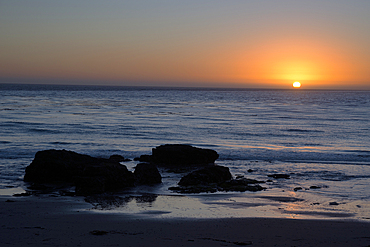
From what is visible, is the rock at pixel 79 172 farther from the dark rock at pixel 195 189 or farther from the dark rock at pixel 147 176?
the dark rock at pixel 195 189

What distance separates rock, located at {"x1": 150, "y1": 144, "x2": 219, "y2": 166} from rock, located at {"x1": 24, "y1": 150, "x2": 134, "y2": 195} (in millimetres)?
3195

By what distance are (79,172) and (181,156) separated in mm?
4519

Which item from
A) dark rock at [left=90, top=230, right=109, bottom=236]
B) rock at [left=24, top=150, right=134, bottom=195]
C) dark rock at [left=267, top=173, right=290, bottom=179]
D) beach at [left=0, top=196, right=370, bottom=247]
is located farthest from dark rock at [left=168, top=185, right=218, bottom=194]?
dark rock at [left=90, top=230, right=109, bottom=236]

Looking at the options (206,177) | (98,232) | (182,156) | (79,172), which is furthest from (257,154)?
(98,232)

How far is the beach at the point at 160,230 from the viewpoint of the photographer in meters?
6.00

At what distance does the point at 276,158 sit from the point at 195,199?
339 inches

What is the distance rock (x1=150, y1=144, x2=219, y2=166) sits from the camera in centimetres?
1466

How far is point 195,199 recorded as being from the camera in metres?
9.27

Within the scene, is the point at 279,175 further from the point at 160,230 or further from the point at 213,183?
the point at 160,230

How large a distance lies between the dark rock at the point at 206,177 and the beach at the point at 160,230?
359 cm

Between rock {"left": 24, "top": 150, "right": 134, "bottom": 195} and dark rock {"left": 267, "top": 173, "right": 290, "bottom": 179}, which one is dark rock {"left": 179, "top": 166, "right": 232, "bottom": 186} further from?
dark rock {"left": 267, "top": 173, "right": 290, "bottom": 179}

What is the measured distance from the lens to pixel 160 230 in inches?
260

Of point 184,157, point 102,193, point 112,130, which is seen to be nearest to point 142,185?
point 102,193

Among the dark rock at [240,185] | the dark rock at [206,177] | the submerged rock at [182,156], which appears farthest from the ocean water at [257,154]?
the submerged rock at [182,156]
